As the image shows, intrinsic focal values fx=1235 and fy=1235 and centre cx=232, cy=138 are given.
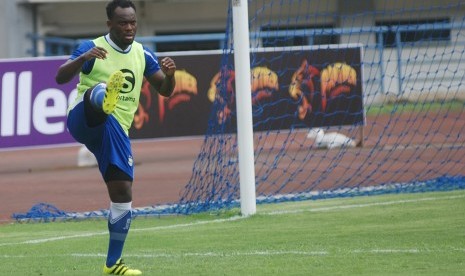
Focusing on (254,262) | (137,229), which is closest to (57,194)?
(137,229)

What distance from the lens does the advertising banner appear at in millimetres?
19219

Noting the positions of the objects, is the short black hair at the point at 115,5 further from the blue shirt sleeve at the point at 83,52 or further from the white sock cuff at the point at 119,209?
the white sock cuff at the point at 119,209

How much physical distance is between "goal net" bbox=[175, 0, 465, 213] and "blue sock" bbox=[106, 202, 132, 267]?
4.77 metres

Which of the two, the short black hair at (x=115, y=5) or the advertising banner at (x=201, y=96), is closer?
the short black hair at (x=115, y=5)

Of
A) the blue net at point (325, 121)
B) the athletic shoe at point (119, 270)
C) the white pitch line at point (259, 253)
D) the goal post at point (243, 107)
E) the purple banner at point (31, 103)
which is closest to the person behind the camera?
the athletic shoe at point (119, 270)

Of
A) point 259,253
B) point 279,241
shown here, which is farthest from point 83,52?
point 279,241

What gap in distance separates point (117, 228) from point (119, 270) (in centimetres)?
31

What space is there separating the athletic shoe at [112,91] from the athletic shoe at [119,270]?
112 cm

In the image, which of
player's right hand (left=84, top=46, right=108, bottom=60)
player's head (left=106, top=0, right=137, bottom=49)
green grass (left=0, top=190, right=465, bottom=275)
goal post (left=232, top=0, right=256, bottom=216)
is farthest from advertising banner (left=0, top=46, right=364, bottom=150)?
player's right hand (left=84, top=46, right=108, bottom=60)

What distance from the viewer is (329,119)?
813 inches

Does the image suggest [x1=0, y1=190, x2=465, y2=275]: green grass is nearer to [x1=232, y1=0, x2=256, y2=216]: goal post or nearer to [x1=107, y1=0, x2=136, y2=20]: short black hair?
[x1=232, y1=0, x2=256, y2=216]: goal post

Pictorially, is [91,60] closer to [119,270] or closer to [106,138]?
[106,138]

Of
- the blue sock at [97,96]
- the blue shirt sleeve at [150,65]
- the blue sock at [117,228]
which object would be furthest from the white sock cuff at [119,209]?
the blue shirt sleeve at [150,65]

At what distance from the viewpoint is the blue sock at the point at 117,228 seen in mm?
8750
